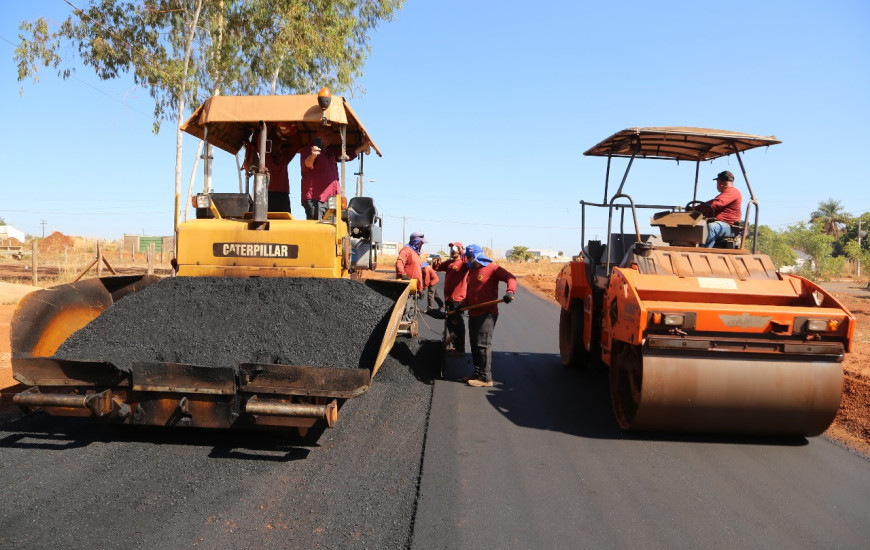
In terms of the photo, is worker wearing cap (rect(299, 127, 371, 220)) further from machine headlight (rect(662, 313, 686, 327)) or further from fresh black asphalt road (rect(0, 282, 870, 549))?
machine headlight (rect(662, 313, 686, 327))

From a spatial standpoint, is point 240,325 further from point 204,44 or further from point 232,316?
point 204,44

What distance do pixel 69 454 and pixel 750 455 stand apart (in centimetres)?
497

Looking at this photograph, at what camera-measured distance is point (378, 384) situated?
6.71m

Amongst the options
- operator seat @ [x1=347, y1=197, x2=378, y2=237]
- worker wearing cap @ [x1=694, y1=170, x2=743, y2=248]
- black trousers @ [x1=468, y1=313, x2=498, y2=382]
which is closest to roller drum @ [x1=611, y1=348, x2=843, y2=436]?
worker wearing cap @ [x1=694, y1=170, x2=743, y2=248]

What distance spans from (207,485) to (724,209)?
5387 millimetres

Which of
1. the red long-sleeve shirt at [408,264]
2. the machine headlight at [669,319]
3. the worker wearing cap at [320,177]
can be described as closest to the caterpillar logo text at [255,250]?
the worker wearing cap at [320,177]

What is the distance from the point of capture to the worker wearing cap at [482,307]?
22.5ft

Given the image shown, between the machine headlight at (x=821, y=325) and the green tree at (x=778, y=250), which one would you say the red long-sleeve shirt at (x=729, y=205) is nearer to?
the machine headlight at (x=821, y=325)

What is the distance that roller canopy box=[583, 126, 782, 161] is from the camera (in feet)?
19.6

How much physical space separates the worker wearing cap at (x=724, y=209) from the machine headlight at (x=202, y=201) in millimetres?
4942

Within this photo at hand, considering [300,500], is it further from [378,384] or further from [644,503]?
[378,384]

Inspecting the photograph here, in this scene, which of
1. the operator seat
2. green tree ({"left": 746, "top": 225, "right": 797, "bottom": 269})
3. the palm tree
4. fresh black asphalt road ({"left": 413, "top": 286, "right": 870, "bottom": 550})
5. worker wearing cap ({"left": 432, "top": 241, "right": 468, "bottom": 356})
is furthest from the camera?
the palm tree

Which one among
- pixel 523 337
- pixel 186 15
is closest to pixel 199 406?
pixel 523 337

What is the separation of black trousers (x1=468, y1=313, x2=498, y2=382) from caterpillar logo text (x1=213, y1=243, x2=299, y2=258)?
2.25 metres
